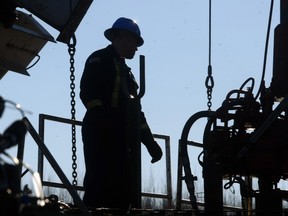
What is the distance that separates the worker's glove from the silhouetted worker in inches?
24.5

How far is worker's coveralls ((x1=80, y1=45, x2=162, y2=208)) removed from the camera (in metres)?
7.92

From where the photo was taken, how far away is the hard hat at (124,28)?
27.9 feet

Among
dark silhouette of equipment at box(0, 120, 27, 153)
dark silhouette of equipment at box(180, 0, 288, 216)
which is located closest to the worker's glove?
dark silhouette of equipment at box(180, 0, 288, 216)

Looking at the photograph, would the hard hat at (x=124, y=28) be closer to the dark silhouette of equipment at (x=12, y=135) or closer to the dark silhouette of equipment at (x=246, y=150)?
→ the dark silhouette of equipment at (x=246, y=150)

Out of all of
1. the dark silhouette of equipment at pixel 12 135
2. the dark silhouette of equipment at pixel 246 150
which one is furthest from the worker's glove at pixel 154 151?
the dark silhouette of equipment at pixel 12 135

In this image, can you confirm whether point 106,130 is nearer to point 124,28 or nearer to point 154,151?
point 154,151

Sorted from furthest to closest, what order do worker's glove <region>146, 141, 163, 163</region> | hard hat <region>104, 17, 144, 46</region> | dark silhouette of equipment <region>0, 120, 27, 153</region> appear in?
worker's glove <region>146, 141, 163, 163</region> → hard hat <region>104, 17, 144, 46</region> → dark silhouette of equipment <region>0, 120, 27, 153</region>

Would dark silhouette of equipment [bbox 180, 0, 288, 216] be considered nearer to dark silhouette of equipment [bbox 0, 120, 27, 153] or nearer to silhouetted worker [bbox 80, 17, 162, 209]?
silhouetted worker [bbox 80, 17, 162, 209]

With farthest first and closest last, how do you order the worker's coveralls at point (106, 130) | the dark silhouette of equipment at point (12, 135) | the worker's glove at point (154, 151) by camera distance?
the worker's glove at point (154, 151), the worker's coveralls at point (106, 130), the dark silhouette of equipment at point (12, 135)

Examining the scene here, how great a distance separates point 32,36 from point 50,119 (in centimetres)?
93

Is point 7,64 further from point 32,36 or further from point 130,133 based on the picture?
point 130,133

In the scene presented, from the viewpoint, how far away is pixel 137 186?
25.7 feet

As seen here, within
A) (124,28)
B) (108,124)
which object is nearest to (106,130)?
(108,124)

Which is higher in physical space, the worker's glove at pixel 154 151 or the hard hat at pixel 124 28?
the hard hat at pixel 124 28
